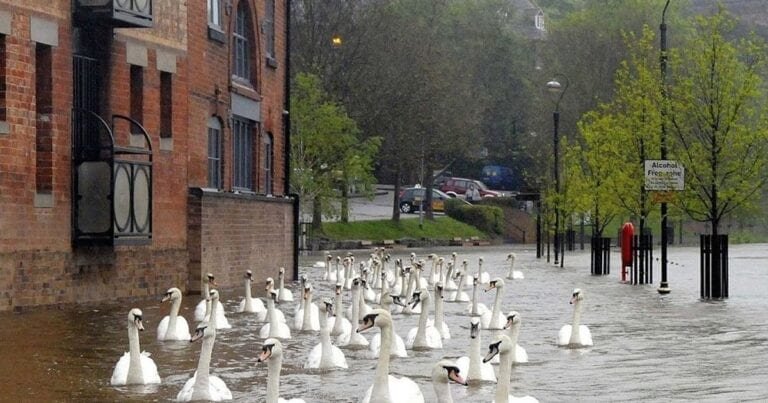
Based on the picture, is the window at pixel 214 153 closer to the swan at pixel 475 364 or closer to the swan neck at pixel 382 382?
the swan at pixel 475 364

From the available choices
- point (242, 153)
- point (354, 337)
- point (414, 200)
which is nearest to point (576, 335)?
point (354, 337)

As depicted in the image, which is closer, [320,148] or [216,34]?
[216,34]

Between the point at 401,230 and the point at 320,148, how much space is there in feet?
45.1

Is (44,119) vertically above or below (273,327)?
above

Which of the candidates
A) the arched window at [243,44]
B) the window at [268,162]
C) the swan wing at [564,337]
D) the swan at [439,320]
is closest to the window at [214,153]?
the arched window at [243,44]

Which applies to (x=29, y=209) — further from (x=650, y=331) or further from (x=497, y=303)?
(x=650, y=331)

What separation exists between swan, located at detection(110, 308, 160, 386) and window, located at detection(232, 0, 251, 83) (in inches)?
923

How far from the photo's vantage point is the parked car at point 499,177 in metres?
114

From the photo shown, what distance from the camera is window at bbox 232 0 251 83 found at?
41156 millimetres

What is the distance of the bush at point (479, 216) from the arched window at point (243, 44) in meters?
51.0

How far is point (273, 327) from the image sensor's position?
23.5 meters

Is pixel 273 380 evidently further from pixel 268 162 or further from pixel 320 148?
pixel 320 148

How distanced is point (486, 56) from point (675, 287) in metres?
75.4

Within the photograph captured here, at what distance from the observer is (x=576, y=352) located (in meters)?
22.0
